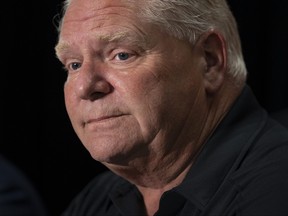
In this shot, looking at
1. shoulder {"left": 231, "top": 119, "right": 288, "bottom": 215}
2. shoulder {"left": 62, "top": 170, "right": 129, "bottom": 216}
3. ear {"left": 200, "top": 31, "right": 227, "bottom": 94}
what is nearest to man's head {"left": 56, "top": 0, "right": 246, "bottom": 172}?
ear {"left": 200, "top": 31, "right": 227, "bottom": 94}

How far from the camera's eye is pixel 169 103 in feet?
5.80

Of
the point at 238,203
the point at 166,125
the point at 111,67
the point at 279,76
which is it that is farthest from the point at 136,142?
the point at 279,76

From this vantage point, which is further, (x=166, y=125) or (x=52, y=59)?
(x=52, y=59)

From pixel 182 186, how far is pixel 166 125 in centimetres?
17

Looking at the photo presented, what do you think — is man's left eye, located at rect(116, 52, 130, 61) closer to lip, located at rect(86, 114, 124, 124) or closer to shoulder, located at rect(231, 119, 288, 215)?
lip, located at rect(86, 114, 124, 124)

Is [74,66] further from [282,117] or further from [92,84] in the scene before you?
[282,117]

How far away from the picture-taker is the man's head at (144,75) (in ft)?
5.72

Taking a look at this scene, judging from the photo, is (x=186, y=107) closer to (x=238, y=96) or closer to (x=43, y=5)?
(x=238, y=96)

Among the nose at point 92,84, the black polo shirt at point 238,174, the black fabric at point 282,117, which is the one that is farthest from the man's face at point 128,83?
the black fabric at point 282,117

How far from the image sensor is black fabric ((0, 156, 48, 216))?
1554mm

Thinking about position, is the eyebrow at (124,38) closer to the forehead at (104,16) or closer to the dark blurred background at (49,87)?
the forehead at (104,16)

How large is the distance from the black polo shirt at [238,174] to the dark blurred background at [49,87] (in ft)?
2.35

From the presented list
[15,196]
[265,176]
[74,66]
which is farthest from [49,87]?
[265,176]

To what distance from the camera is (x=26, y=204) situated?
1567 mm
